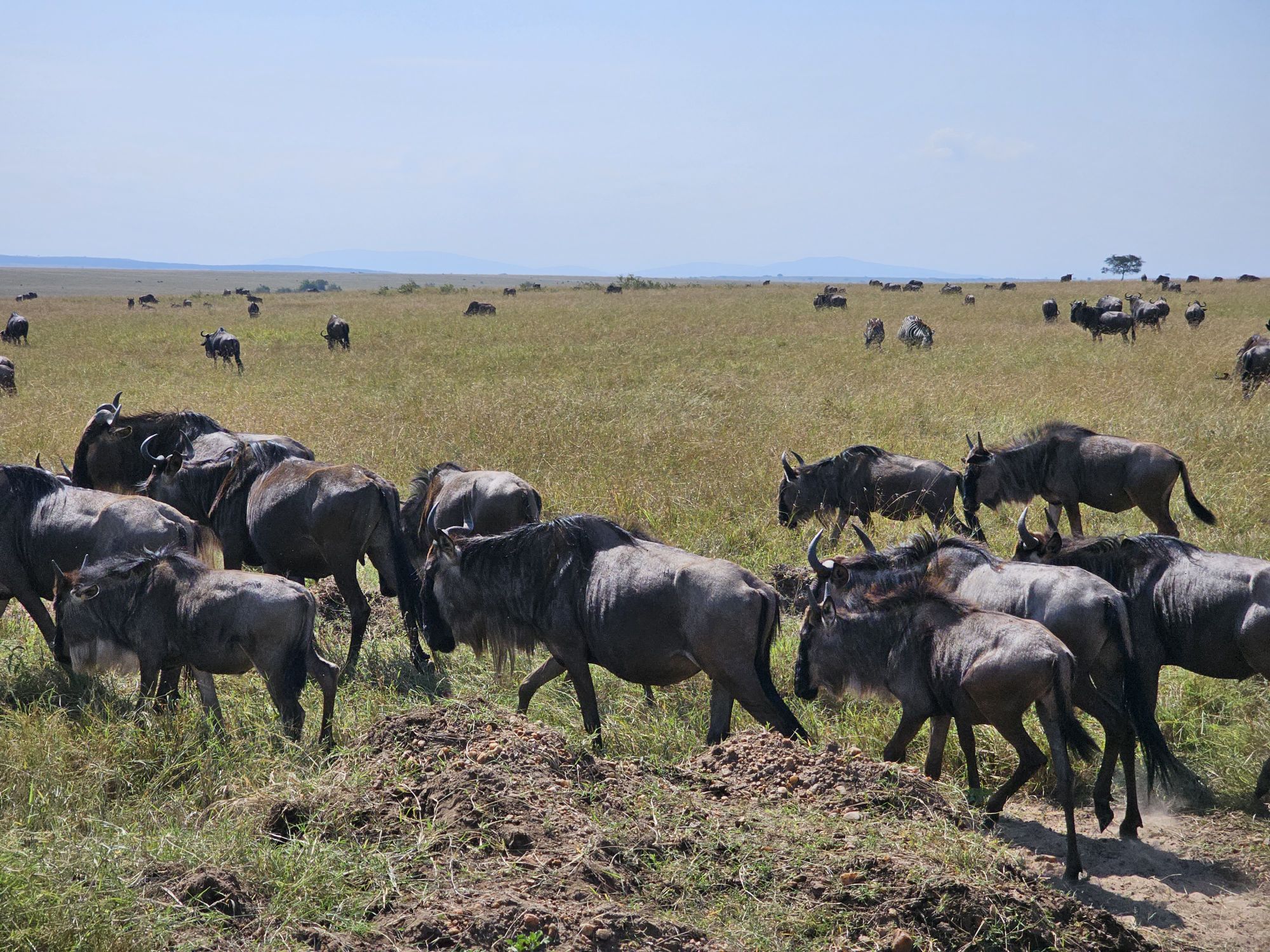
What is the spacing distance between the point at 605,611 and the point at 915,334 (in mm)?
21198

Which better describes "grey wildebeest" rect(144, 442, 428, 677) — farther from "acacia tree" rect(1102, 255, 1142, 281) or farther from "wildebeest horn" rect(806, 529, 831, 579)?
"acacia tree" rect(1102, 255, 1142, 281)

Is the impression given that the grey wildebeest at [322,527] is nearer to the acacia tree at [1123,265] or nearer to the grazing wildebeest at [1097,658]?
the grazing wildebeest at [1097,658]

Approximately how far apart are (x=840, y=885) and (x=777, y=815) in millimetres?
479

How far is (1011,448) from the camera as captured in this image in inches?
345

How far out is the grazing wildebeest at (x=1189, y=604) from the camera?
15.6 feet

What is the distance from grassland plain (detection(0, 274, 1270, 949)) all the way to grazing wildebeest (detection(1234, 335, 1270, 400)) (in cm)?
45

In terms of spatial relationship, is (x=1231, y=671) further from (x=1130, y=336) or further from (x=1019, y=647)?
(x=1130, y=336)

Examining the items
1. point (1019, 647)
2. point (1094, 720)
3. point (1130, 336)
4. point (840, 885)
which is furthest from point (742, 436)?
point (1130, 336)

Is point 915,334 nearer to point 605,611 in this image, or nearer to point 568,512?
point 568,512

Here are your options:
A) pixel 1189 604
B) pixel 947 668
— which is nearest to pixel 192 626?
pixel 947 668

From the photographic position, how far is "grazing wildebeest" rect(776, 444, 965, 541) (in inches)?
341

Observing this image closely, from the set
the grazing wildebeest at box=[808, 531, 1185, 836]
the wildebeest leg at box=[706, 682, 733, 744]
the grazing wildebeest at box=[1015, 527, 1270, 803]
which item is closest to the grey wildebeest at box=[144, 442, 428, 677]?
the wildebeest leg at box=[706, 682, 733, 744]

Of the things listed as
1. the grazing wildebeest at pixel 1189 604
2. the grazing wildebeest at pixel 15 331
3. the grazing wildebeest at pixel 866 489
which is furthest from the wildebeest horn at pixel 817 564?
the grazing wildebeest at pixel 15 331

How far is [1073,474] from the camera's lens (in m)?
8.59
